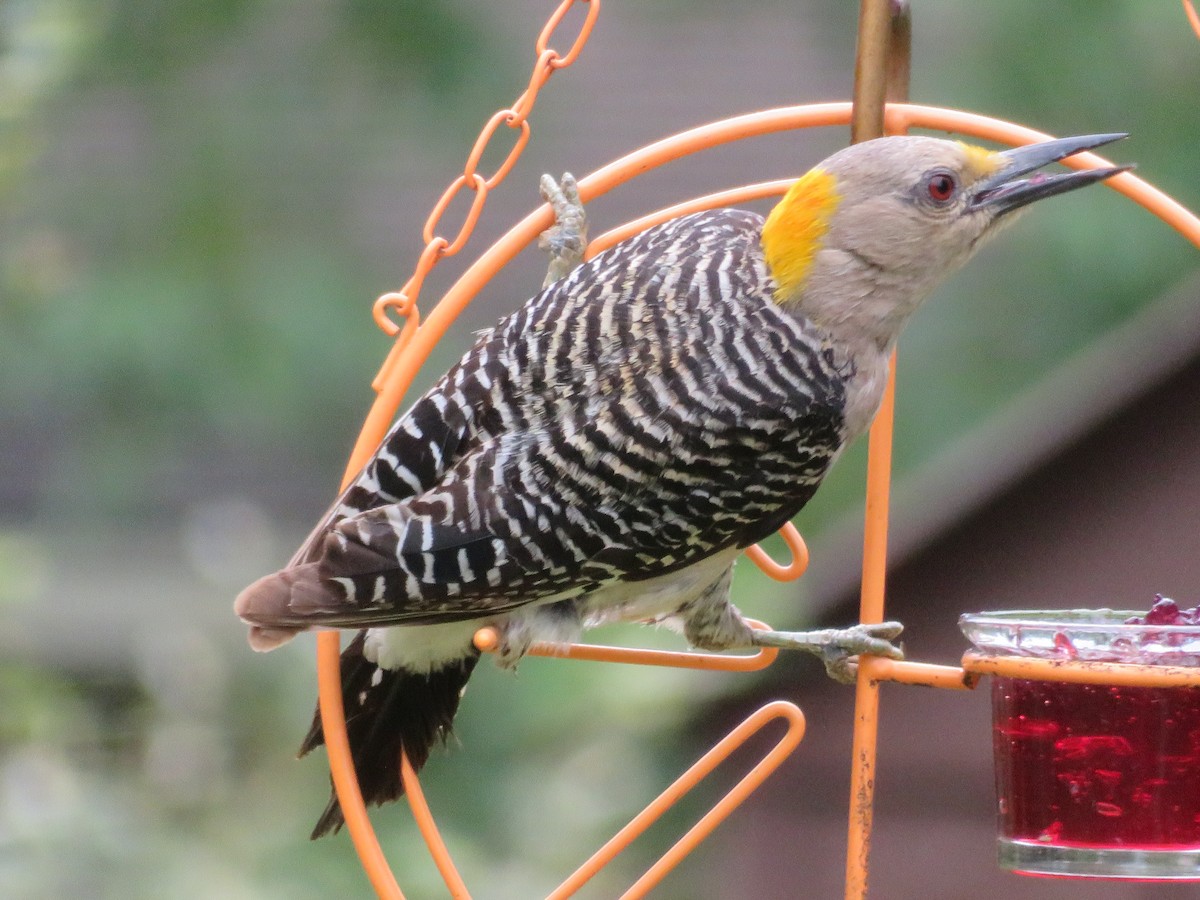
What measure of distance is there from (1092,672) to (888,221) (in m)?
0.97

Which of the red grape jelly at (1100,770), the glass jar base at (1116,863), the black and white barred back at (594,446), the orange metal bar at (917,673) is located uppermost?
the black and white barred back at (594,446)

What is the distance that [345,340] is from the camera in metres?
5.66

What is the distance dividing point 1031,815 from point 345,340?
3768 millimetres

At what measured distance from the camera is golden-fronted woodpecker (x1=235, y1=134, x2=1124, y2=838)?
2.68 m

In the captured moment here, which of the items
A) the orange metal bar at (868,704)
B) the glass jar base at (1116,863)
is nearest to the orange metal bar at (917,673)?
the orange metal bar at (868,704)

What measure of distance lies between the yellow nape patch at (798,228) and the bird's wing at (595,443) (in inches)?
3.4

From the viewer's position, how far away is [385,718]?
A: 298cm

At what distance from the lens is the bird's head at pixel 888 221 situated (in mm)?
2666

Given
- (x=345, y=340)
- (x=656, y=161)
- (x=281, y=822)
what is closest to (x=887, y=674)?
(x=656, y=161)

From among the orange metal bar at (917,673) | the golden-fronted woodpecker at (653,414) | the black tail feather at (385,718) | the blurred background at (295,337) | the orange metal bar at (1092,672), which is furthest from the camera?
the blurred background at (295,337)

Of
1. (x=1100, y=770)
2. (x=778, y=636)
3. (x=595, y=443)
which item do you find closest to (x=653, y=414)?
(x=595, y=443)

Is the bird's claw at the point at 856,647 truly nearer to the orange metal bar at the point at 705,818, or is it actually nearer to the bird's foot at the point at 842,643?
the bird's foot at the point at 842,643

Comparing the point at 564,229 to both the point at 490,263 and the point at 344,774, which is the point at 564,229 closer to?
the point at 490,263

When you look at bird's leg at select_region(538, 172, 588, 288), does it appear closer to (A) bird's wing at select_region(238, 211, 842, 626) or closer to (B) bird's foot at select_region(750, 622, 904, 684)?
(A) bird's wing at select_region(238, 211, 842, 626)
